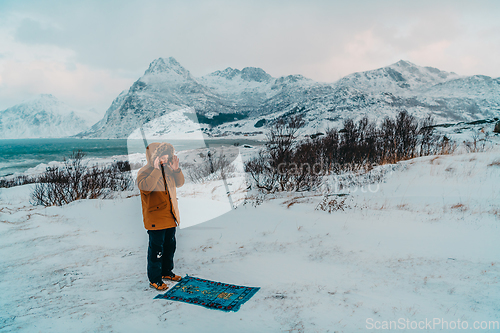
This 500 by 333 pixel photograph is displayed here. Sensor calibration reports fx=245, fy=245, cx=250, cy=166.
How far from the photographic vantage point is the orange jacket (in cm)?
292

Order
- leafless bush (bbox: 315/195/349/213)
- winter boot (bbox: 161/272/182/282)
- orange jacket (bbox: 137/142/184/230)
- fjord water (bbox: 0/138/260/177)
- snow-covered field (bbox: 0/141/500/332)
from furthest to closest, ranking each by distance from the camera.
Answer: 1. fjord water (bbox: 0/138/260/177)
2. leafless bush (bbox: 315/195/349/213)
3. winter boot (bbox: 161/272/182/282)
4. orange jacket (bbox: 137/142/184/230)
5. snow-covered field (bbox: 0/141/500/332)

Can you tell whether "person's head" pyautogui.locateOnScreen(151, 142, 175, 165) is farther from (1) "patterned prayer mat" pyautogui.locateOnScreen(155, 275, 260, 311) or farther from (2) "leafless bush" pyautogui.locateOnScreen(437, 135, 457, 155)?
(2) "leafless bush" pyautogui.locateOnScreen(437, 135, 457, 155)

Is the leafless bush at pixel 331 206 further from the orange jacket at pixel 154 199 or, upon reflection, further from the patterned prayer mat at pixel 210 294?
the orange jacket at pixel 154 199

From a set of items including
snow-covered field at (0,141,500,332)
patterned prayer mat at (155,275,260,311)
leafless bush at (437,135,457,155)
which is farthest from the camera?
leafless bush at (437,135,457,155)

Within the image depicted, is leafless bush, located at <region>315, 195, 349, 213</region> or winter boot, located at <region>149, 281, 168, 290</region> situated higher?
leafless bush, located at <region>315, 195, 349, 213</region>

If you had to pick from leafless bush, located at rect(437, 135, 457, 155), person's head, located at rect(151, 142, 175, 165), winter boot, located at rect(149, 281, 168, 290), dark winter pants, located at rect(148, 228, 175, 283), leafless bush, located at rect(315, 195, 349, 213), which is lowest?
winter boot, located at rect(149, 281, 168, 290)

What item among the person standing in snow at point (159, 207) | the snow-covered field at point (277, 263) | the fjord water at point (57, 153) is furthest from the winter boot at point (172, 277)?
the fjord water at point (57, 153)

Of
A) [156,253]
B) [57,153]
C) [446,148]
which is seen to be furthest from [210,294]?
[57,153]

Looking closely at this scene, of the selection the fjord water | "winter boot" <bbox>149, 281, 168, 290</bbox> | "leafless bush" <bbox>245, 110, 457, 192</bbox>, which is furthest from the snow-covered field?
"leafless bush" <bbox>245, 110, 457, 192</bbox>

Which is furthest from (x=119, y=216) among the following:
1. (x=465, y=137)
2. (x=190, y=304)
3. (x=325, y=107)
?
(x=325, y=107)

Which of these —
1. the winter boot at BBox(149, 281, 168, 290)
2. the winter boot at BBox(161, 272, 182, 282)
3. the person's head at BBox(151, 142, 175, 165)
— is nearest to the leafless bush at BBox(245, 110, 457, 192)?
the winter boot at BBox(161, 272, 182, 282)

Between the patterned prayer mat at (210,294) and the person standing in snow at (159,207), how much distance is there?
0.19 m

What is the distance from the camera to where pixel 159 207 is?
3.01 meters

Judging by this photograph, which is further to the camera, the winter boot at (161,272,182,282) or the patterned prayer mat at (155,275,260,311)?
the winter boot at (161,272,182,282)
